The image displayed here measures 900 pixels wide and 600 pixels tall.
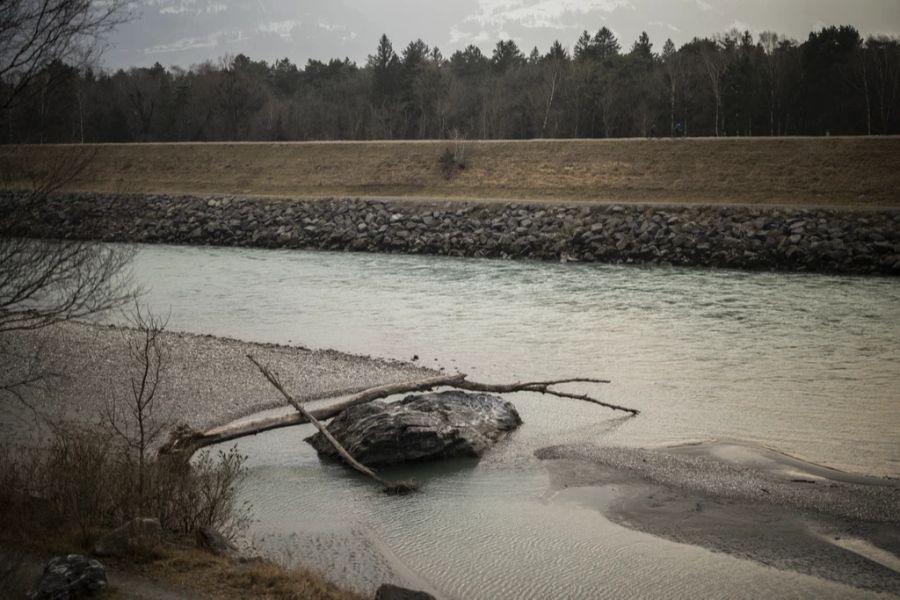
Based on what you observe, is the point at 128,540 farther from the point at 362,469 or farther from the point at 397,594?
the point at 362,469

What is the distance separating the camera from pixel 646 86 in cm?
7438

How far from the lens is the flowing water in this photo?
8180 mm

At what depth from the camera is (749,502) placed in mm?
9609

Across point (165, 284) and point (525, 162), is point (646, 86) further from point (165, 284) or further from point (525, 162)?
point (165, 284)

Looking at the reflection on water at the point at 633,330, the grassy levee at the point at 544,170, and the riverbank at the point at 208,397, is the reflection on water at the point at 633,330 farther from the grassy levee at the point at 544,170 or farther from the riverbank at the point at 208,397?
the grassy levee at the point at 544,170

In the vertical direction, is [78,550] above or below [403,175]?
below

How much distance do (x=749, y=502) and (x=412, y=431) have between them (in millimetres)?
4314

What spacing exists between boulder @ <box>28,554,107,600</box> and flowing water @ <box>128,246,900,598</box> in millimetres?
2291

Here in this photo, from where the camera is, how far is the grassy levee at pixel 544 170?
4138cm

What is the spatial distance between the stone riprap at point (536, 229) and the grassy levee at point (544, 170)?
4006 millimetres

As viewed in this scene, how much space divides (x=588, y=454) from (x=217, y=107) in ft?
254

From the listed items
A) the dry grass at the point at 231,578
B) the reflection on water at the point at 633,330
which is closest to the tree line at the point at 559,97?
the reflection on water at the point at 633,330

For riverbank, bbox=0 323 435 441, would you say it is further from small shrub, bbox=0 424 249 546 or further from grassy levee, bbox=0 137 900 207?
grassy levee, bbox=0 137 900 207

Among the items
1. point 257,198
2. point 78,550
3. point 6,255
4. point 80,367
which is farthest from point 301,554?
point 257,198
